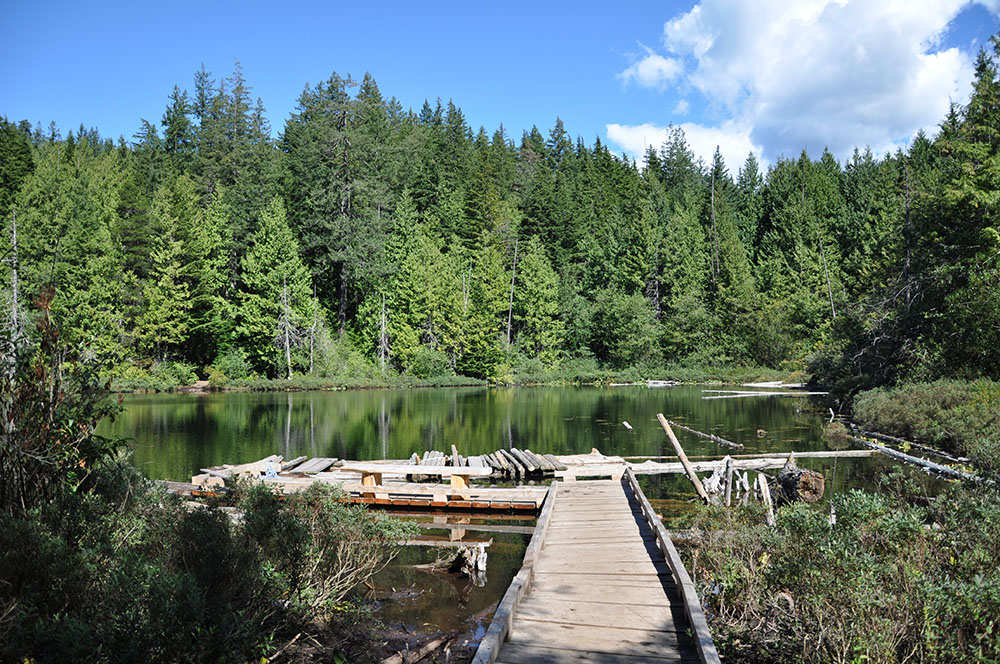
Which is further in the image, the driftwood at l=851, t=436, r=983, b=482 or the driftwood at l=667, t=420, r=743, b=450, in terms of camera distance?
the driftwood at l=667, t=420, r=743, b=450

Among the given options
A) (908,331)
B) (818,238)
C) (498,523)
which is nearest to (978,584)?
(498,523)

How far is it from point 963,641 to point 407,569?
24.1ft

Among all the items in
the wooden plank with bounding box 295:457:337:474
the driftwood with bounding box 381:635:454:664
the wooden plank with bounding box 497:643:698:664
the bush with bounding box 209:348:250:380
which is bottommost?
the driftwood with bounding box 381:635:454:664

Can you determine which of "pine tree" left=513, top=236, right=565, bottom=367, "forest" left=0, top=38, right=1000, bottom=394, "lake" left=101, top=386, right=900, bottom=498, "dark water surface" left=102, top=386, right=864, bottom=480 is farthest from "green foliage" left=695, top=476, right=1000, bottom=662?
"pine tree" left=513, top=236, right=565, bottom=367

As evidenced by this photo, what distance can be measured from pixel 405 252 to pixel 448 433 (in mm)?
31354

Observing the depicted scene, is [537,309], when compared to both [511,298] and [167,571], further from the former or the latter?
[167,571]

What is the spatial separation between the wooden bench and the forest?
22.3 meters

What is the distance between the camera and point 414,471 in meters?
15.3

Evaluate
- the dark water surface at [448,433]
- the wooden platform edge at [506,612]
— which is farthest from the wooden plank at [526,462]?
the wooden platform edge at [506,612]

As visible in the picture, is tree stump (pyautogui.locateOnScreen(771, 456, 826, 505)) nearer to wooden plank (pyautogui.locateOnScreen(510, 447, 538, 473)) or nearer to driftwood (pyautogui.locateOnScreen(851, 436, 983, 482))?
driftwood (pyautogui.locateOnScreen(851, 436, 983, 482))

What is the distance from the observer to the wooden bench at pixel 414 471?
14.1m

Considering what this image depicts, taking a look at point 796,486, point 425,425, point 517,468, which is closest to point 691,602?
point 796,486

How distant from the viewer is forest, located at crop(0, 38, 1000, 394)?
46.5 meters

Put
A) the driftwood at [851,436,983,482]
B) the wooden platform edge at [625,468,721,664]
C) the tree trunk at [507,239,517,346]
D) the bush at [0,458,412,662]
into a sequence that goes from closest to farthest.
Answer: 1. the bush at [0,458,412,662]
2. the wooden platform edge at [625,468,721,664]
3. the driftwood at [851,436,983,482]
4. the tree trunk at [507,239,517,346]
